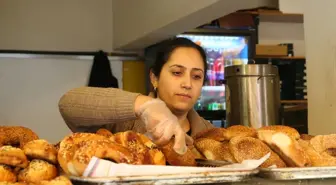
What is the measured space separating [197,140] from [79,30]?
311cm

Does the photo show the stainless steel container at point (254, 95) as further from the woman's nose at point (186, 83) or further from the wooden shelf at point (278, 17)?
the wooden shelf at point (278, 17)

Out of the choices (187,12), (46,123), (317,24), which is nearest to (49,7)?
(46,123)

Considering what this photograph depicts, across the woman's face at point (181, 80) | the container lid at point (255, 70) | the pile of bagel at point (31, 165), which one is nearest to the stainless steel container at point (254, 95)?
the container lid at point (255, 70)

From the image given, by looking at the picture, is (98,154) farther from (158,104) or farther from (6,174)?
(158,104)

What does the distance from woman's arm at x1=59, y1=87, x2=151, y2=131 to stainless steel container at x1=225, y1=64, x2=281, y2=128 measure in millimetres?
863

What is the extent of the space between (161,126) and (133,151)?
10.4 inches

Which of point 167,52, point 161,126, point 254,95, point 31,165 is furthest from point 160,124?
point 254,95

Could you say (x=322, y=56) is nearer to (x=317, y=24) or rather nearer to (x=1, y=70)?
(x=317, y=24)

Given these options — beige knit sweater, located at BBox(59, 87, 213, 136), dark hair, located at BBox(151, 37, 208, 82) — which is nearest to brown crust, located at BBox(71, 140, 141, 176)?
beige knit sweater, located at BBox(59, 87, 213, 136)

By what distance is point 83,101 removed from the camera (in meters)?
1.43

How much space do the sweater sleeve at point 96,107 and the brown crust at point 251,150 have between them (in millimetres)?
367

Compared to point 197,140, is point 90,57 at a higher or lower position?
higher

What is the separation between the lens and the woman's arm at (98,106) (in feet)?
3.98

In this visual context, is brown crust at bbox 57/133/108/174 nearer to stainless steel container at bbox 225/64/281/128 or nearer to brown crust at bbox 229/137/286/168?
brown crust at bbox 229/137/286/168
